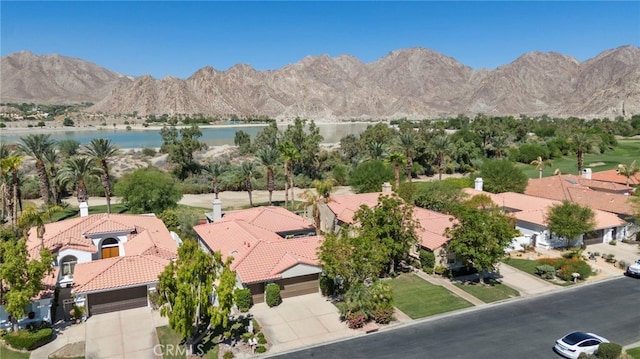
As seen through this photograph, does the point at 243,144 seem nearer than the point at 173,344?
No

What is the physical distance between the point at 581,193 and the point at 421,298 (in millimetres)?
29692

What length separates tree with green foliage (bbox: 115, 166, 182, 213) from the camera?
45938mm

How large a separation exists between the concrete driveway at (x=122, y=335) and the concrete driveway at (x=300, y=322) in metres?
5.53

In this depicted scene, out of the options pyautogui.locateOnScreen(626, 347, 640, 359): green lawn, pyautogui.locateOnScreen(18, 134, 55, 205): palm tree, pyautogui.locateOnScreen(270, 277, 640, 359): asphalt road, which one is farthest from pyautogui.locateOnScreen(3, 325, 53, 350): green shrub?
pyautogui.locateOnScreen(18, 134, 55, 205): palm tree

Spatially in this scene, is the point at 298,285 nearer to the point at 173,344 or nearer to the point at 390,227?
the point at 390,227

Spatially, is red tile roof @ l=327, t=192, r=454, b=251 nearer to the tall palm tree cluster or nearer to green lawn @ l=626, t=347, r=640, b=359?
green lawn @ l=626, t=347, r=640, b=359

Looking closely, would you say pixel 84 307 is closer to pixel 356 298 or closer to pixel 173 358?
pixel 173 358

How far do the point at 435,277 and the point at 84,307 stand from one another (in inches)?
845

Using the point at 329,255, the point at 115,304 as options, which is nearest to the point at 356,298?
the point at 329,255

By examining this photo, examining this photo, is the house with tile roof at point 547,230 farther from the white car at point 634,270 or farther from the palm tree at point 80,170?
the palm tree at point 80,170

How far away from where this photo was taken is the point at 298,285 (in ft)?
95.3

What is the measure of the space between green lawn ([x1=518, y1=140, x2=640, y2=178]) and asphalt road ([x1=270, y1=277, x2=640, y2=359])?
56.2 meters

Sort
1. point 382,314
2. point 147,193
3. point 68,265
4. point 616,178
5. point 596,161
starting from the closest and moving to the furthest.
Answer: point 382,314
point 68,265
point 147,193
point 616,178
point 596,161

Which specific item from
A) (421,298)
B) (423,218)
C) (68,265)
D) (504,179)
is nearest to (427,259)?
(421,298)
